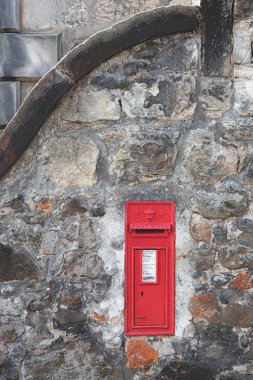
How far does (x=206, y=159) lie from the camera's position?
106 inches

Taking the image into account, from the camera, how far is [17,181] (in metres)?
2.66

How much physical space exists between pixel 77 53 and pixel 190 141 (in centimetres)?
78

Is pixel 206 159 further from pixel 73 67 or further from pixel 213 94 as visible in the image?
pixel 73 67

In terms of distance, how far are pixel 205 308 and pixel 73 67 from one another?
150 cm

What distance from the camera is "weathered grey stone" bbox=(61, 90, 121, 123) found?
2656 millimetres

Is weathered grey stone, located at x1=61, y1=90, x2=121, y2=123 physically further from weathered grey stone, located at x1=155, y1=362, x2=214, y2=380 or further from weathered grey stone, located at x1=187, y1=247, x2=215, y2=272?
weathered grey stone, located at x1=155, y1=362, x2=214, y2=380

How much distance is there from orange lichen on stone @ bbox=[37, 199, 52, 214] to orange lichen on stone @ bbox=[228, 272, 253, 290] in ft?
3.54

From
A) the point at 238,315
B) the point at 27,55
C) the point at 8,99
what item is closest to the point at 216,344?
the point at 238,315

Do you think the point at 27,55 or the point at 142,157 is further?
the point at 27,55

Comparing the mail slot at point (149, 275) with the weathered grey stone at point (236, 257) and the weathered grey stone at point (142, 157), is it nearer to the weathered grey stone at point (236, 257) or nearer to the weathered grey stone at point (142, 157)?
the weathered grey stone at point (142, 157)

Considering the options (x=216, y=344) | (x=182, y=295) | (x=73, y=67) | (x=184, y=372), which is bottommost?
(x=184, y=372)

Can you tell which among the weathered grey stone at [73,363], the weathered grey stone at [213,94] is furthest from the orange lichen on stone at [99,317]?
the weathered grey stone at [213,94]

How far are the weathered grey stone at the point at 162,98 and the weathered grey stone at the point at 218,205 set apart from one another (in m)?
0.46

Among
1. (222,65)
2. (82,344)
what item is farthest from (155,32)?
(82,344)
